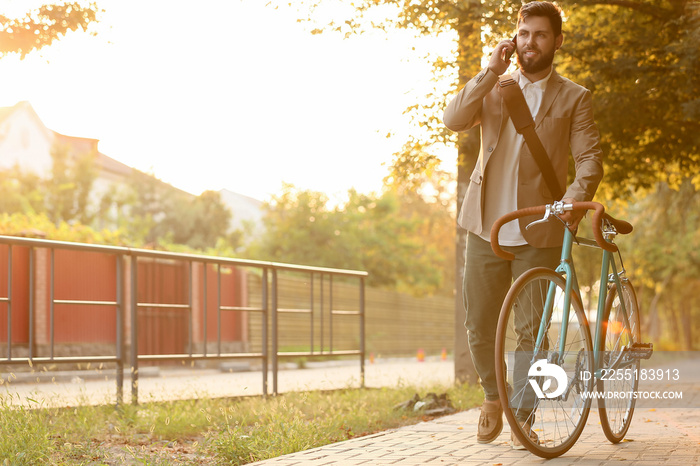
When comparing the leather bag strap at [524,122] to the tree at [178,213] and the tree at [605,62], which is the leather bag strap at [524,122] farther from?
the tree at [178,213]

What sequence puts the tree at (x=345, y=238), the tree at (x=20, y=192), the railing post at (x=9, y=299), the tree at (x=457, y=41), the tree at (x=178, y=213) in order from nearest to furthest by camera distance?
the railing post at (x=9, y=299) < the tree at (x=457, y=41) < the tree at (x=345, y=238) < the tree at (x=20, y=192) < the tree at (x=178, y=213)

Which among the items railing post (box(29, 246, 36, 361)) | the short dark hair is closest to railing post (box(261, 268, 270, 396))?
railing post (box(29, 246, 36, 361))

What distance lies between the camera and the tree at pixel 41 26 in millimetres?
7703

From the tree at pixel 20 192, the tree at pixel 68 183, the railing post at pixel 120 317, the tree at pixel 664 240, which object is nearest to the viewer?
the railing post at pixel 120 317

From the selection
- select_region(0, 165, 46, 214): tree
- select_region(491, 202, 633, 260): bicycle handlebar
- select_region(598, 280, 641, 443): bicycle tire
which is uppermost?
select_region(0, 165, 46, 214): tree

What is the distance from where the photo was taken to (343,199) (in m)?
35.4

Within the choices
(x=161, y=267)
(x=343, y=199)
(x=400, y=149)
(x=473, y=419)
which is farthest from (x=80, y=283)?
(x=343, y=199)

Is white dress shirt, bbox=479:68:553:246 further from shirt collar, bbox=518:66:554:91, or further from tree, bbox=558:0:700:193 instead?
tree, bbox=558:0:700:193

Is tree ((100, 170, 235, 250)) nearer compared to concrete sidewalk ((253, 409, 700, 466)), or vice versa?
concrete sidewalk ((253, 409, 700, 466))

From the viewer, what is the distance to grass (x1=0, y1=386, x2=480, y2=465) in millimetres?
4812

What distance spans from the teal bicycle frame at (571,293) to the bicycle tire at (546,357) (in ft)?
0.09

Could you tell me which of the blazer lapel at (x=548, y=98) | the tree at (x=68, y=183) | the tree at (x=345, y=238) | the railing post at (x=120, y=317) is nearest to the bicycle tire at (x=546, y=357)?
the blazer lapel at (x=548, y=98)

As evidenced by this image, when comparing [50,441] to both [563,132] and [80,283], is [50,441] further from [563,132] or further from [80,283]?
[80,283]

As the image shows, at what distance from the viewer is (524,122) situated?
15.6 feet
